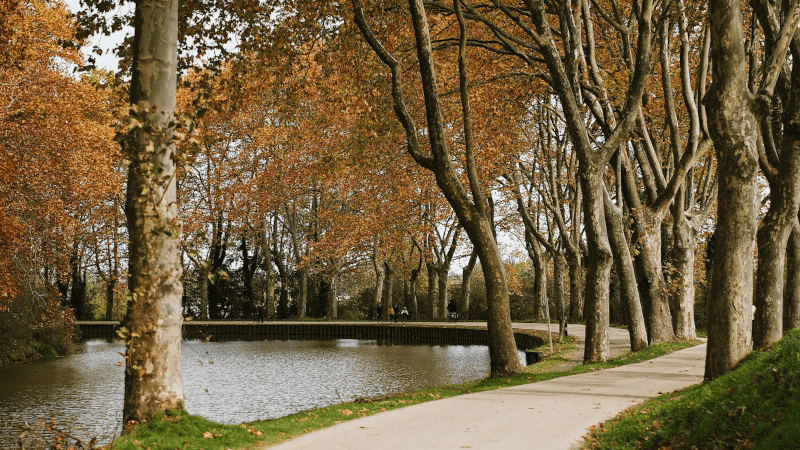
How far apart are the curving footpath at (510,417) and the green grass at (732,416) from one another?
442 mm

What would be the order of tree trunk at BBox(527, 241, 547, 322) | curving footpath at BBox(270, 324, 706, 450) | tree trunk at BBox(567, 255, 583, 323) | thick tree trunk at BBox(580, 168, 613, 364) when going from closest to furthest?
curving footpath at BBox(270, 324, 706, 450), thick tree trunk at BBox(580, 168, 613, 364), tree trunk at BBox(567, 255, 583, 323), tree trunk at BBox(527, 241, 547, 322)

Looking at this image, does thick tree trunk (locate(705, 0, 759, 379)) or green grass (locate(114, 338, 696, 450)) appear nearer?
green grass (locate(114, 338, 696, 450))

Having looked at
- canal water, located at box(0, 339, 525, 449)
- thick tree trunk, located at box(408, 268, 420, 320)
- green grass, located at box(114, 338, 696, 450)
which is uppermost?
thick tree trunk, located at box(408, 268, 420, 320)

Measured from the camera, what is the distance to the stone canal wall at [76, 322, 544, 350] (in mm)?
28219

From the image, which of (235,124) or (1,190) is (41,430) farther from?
(235,124)

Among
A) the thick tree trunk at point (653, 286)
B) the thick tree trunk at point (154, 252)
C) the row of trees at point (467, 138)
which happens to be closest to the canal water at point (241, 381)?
the thick tree trunk at point (154, 252)

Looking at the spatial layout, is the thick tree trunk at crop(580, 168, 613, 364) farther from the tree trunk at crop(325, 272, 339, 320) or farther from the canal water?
the tree trunk at crop(325, 272, 339, 320)

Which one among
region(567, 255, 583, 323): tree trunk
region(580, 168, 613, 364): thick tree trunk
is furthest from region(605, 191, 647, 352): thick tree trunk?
region(567, 255, 583, 323): tree trunk

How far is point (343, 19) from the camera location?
12.6 meters

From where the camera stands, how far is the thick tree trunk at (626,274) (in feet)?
45.7

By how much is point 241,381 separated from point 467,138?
9076mm

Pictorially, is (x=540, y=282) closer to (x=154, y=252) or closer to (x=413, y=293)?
(x=413, y=293)

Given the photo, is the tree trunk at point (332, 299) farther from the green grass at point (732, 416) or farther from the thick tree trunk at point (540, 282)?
the green grass at point (732, 416)

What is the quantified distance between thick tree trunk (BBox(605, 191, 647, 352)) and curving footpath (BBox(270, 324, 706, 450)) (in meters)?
3.94
